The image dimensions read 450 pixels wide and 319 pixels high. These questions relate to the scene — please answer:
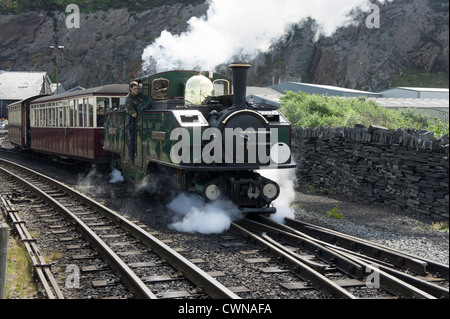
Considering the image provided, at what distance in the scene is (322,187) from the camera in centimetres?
1384

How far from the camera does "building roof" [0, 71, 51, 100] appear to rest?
57.8m

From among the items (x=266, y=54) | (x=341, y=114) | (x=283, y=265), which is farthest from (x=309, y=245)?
(x=266, y=54)

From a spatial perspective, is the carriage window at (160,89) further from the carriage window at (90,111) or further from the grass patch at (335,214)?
the carriage window at (90,111)

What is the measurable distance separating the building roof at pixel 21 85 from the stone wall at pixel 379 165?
4951 centimetres

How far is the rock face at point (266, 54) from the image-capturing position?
53.0 meters

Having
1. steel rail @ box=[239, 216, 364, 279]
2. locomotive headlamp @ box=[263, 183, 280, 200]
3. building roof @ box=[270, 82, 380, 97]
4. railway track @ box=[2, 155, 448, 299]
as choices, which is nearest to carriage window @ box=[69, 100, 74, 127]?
railway track @ box=[2, 155, 448, 299]

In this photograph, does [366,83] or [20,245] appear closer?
[20,245]

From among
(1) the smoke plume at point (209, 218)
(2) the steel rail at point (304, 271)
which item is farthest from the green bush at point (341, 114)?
(2) the steel rail at point (304, 271)

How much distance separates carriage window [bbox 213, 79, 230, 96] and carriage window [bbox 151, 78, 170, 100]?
3.29 feet

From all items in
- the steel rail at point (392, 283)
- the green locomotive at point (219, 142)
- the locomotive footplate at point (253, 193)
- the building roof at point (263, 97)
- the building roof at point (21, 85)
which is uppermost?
the building roof at point (21, 85)

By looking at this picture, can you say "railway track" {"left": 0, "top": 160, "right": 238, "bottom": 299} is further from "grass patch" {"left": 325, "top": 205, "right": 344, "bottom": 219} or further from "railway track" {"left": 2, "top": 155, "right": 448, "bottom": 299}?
"grass patch" {"left": 325, "top": 205, "right": 344, "bottom": 219}

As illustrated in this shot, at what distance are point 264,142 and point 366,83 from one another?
47.5 m
